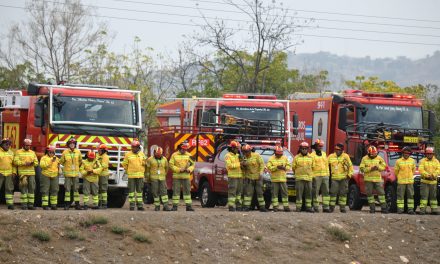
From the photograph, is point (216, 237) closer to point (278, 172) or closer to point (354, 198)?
point (278, 172)

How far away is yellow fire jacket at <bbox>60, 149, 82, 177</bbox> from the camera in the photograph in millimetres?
23812

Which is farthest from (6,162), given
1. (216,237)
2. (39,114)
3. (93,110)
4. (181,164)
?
(216,237)

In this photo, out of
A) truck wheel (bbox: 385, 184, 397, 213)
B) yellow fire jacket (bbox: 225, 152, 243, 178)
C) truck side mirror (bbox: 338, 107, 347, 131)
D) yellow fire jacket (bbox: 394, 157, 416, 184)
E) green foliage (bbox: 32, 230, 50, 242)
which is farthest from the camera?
truck side mirror (bbox: 338, 107, 347, 131)

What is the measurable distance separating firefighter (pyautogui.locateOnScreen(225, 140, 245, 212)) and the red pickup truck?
83 cm

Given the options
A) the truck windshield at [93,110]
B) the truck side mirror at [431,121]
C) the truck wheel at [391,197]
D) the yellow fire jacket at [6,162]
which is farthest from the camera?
the truck side mirror at [431,121]

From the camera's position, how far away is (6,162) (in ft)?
76.7

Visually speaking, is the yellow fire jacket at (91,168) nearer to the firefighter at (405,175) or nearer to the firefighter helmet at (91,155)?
the firefighter helmet at (91,155)

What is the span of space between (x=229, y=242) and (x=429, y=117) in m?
11.7

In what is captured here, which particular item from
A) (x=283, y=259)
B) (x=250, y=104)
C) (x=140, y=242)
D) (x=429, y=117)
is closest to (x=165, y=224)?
(x=140, y=242)

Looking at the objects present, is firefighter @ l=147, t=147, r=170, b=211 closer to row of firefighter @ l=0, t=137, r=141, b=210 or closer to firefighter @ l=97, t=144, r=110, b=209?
row of firefighter @ l=0, t=137, r=141, b=210

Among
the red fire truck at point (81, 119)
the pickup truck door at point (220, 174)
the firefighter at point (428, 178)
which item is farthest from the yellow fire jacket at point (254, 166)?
the firefighter at point (428, 178)

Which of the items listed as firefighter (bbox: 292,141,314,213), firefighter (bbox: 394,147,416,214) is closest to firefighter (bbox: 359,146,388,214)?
firefighter (bbox: 394,147,416,214)

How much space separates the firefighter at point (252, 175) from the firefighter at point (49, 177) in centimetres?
457

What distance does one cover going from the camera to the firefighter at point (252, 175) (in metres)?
24.8
